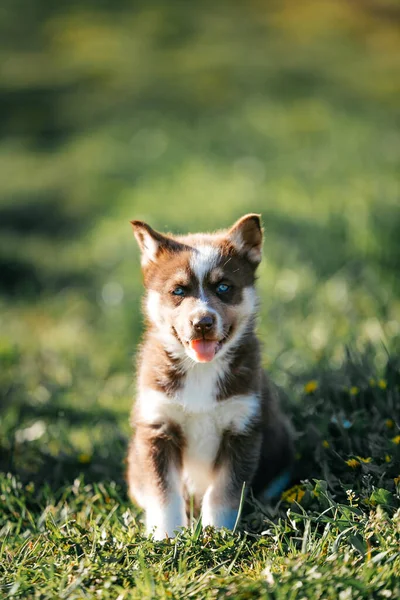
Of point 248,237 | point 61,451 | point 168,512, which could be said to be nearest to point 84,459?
point 61,451

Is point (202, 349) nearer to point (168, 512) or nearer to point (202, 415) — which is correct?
point (202, 415)

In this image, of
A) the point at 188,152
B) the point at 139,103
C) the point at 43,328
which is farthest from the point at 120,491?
the point at 139,103

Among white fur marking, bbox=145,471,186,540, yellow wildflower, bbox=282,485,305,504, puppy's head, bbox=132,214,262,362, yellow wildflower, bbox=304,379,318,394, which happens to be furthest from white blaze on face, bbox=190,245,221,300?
yellow wildflower, bbox=304,379,318,394

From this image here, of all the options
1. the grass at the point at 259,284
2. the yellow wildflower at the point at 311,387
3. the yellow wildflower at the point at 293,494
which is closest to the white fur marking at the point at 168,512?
the grass at the point at 259,284

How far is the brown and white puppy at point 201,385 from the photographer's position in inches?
141

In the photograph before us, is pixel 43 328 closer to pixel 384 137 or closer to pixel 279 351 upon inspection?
pixel 279 351

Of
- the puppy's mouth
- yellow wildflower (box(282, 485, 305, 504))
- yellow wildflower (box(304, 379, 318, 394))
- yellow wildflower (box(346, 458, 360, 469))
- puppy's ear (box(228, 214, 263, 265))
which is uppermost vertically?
puppy's ear (box(228, 214, 263, 265))

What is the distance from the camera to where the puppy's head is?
3.46 metres

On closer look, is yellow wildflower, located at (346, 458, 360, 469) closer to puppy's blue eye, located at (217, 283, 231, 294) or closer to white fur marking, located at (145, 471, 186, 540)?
white fur marking, located at (145, 471, 186, 540)

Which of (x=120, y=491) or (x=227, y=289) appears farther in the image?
(x=120, y=491)

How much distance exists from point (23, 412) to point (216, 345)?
222 centimetres

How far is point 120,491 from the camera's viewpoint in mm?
4367

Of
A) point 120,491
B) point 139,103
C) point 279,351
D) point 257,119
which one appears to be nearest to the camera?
point 120,491

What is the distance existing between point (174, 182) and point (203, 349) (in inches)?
264
